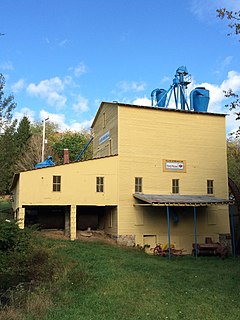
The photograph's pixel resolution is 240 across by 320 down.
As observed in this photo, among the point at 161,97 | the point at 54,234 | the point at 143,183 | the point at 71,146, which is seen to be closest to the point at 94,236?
the point at 54,234

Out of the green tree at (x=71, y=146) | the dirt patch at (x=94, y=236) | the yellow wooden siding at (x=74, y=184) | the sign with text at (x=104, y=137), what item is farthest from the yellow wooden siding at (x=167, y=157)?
the green tree at (x=71, y=146)

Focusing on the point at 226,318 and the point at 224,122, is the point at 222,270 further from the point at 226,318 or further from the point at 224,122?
the point at 224,122

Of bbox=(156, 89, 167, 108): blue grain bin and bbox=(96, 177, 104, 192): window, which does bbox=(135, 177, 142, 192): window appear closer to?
bbox=(96, 177, 104, 192): window

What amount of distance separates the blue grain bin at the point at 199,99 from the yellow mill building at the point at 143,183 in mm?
1300

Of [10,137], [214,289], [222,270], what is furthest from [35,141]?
[214,289]

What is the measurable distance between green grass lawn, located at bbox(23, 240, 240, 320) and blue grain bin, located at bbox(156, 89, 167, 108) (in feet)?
50.7

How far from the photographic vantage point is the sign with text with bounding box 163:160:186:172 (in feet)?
83.3

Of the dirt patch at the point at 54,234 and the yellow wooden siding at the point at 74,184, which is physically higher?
the yellow wooden siding at the point at 74,184

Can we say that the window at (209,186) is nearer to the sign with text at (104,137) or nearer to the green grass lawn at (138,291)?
the sign with text at (104,137)

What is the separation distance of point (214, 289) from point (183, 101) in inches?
804

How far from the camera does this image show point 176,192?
25.4 m

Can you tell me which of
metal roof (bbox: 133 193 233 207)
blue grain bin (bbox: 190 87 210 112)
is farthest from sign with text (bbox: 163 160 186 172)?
blue grain bin (bbox: 190 87 210 112)

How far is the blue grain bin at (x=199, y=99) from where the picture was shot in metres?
28.1

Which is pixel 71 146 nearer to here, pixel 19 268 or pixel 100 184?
pixel 100 184
